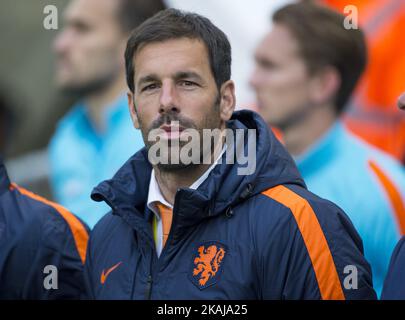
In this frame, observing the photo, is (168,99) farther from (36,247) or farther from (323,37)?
(323,37)

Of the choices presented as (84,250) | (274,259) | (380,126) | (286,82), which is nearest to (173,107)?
(274,259)

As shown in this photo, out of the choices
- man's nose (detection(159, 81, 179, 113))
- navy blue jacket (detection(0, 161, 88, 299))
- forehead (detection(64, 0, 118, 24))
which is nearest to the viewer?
man's nose (detection(159, 81, 179, 113))

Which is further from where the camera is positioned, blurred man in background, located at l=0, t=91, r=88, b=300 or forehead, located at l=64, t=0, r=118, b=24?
forehead, located at l=64, t=0, r=118, b=24

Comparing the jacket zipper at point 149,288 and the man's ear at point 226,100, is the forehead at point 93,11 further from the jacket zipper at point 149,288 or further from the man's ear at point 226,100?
the jacket zipper at point 149,288

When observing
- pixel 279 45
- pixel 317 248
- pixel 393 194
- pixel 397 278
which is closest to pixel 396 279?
pixel 397 278

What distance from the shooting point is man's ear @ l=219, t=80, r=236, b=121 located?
2.92m

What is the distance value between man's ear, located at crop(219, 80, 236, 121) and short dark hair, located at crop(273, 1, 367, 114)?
5.68 feet

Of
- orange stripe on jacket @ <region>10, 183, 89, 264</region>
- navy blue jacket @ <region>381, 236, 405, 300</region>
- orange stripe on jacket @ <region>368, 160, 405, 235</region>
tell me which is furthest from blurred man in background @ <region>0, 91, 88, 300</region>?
orange stripe on jacket @ <region>368, 160, 405, 235</region>

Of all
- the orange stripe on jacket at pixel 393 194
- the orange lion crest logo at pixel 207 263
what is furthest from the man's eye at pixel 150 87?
the orange stripe on jacket at pixel 393 194

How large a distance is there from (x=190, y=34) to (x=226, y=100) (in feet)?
0.76

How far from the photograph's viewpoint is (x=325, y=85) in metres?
4.71

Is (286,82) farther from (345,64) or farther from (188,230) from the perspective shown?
(188,230)

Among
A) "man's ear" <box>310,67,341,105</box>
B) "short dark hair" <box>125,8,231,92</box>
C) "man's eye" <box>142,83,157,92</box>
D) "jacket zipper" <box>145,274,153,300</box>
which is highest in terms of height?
"short dark hair" <box>125,8,231,92</box>

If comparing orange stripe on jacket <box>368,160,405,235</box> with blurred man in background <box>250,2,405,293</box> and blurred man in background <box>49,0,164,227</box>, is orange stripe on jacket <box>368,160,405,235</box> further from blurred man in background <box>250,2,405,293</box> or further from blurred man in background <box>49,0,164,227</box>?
blurred man in background <box>49,0,164,227</box>
